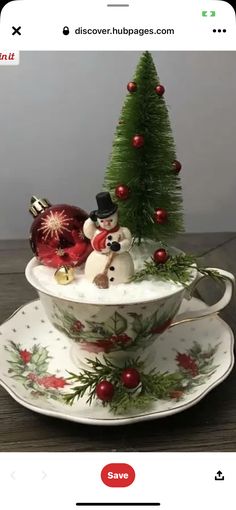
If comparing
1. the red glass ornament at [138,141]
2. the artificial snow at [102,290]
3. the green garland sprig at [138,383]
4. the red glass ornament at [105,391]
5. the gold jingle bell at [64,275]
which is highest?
the red glass ornament at [138,141]

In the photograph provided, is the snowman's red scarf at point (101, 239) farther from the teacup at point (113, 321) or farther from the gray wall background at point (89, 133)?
the gray wall background at point (89, 133)

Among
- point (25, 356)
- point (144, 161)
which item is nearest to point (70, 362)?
point (25, 356)

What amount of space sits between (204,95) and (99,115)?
0.34 ft

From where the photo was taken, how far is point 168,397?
33 cm

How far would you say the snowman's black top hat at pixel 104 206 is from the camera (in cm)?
32

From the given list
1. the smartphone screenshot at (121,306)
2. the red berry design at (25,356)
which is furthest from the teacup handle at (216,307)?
the red berry design at (25,356)

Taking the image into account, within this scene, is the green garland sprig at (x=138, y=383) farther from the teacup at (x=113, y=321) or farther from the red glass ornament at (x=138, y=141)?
the red glass ornament at (x=138, y=141)

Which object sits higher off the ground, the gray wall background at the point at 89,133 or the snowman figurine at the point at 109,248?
the gray wall background at the point at 89,133

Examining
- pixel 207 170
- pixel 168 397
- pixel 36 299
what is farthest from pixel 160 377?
pixel 207 170

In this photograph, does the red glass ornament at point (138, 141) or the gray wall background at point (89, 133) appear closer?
the red glass ornament at point (138, 141)

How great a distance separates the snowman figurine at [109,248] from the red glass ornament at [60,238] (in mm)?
24

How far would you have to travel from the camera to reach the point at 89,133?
53 cm

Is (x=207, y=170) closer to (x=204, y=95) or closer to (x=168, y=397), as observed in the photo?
(x=204, y=95)
